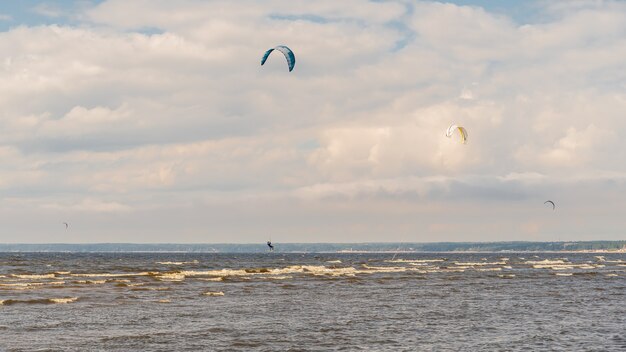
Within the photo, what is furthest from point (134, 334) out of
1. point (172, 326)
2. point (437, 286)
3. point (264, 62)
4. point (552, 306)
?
point (437, 286)

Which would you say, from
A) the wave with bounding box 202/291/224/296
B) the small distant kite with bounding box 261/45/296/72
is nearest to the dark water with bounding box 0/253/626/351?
the wave with bounding box 202/291/224/296

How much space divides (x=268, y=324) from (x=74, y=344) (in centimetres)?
923

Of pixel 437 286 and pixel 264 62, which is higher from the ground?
pixel 264 62

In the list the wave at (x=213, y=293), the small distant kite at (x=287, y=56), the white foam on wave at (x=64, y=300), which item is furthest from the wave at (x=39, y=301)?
the small distant kite at (x=287, y=56)

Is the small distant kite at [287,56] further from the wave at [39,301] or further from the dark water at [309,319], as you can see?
the wave at [39,301]

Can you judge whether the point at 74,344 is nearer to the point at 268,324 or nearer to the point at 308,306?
the point at 268,324

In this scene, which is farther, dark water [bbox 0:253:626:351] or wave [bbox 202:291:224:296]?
wave [bbox 202:291:224:296]

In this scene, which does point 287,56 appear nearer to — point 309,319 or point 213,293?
point 213,293

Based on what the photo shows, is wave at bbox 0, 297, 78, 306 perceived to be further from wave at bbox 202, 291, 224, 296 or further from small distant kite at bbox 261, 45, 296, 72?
small distant kite at bbox 261, 45, 296, 72

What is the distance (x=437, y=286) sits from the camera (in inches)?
2406

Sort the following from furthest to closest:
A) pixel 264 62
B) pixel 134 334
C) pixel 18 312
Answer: pixel 264 62 < pixel 18 312 < pixel 134 334

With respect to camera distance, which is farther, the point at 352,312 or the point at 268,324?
the point at 352,312

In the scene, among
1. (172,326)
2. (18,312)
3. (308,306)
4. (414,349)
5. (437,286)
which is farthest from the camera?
(437,286)

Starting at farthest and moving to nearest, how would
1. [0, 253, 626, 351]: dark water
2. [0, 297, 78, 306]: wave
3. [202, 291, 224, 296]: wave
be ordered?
[202, 291, 224, 296]: wave → [0, 297, 78, 306]: wave → [0, 253, 626, 351]: dark water
